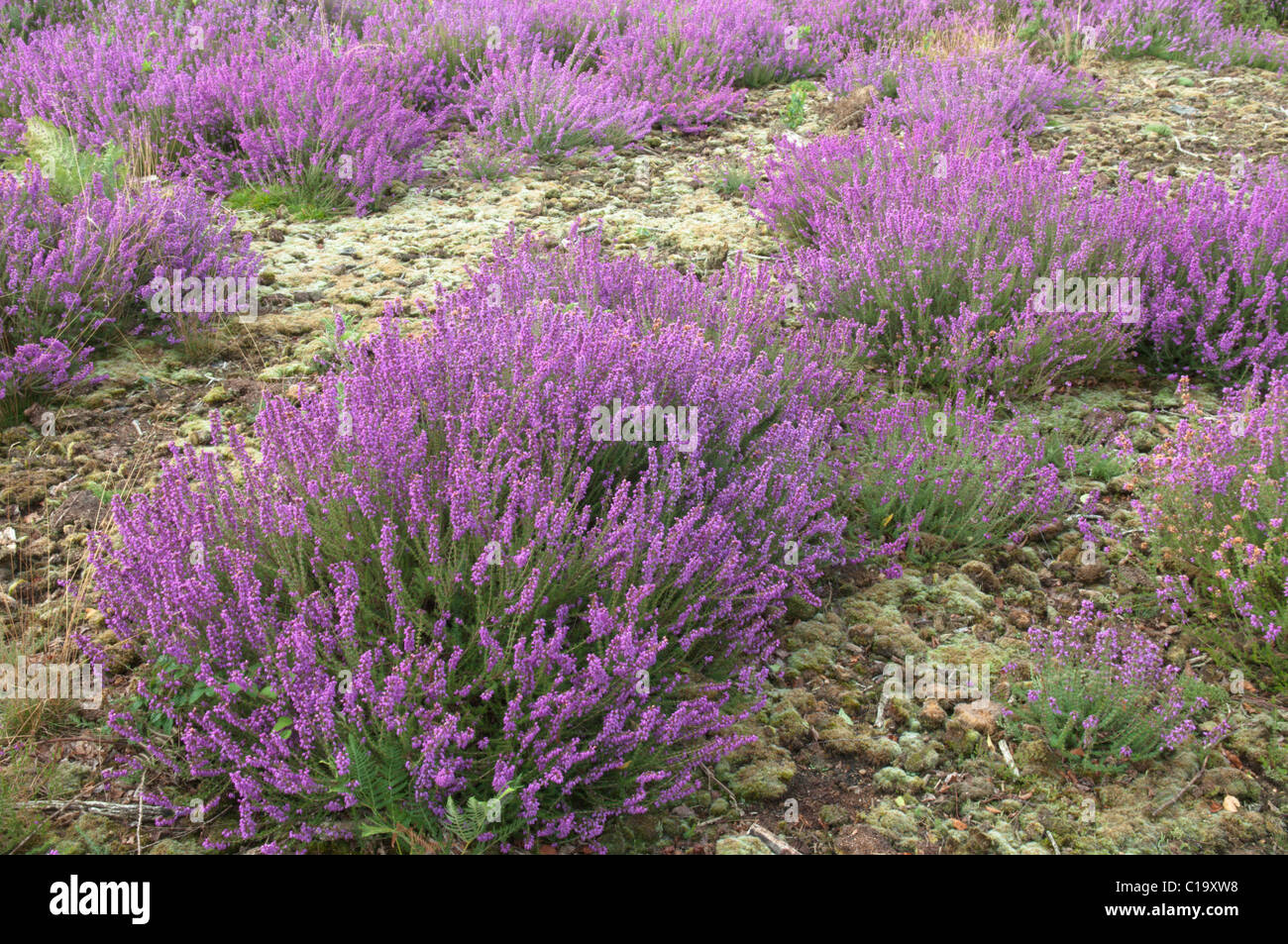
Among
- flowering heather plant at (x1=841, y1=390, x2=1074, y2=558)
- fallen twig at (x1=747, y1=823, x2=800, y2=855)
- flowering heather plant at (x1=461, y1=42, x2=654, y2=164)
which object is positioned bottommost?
fallen twig at (x1=747, y1=823, x2=800, y2=855)

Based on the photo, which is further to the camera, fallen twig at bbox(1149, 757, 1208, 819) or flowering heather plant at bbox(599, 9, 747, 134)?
flowering heather plant at bbox(599, 9, 747, 134)

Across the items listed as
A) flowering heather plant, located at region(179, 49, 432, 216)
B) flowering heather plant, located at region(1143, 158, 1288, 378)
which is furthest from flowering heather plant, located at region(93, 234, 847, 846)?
flowering heather plant, located at region(179, 49, 432, 216)

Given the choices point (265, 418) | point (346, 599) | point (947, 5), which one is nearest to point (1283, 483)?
point (346, 599)

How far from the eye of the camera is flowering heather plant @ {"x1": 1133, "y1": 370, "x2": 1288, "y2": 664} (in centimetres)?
250

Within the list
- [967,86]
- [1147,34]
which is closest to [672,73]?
[967,86]

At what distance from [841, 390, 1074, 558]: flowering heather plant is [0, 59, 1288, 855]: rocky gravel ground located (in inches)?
3.7

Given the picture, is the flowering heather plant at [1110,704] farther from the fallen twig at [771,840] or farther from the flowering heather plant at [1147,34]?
the flowering heather plant at [1147,34]

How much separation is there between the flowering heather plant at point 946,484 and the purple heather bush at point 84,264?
8.77 ft

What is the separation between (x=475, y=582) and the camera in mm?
2205

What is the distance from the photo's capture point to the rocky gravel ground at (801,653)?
2.11 m

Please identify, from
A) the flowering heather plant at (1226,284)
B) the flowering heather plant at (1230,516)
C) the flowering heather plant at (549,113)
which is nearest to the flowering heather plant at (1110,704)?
the flowering heather plant at (1230,516)

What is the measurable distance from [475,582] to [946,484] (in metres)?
1.56

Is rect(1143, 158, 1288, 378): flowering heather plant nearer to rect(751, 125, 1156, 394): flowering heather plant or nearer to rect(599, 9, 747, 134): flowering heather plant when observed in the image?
rect(751, 125, 1156, 394): flowering heather plant

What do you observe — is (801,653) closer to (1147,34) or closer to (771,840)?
(771,840)
